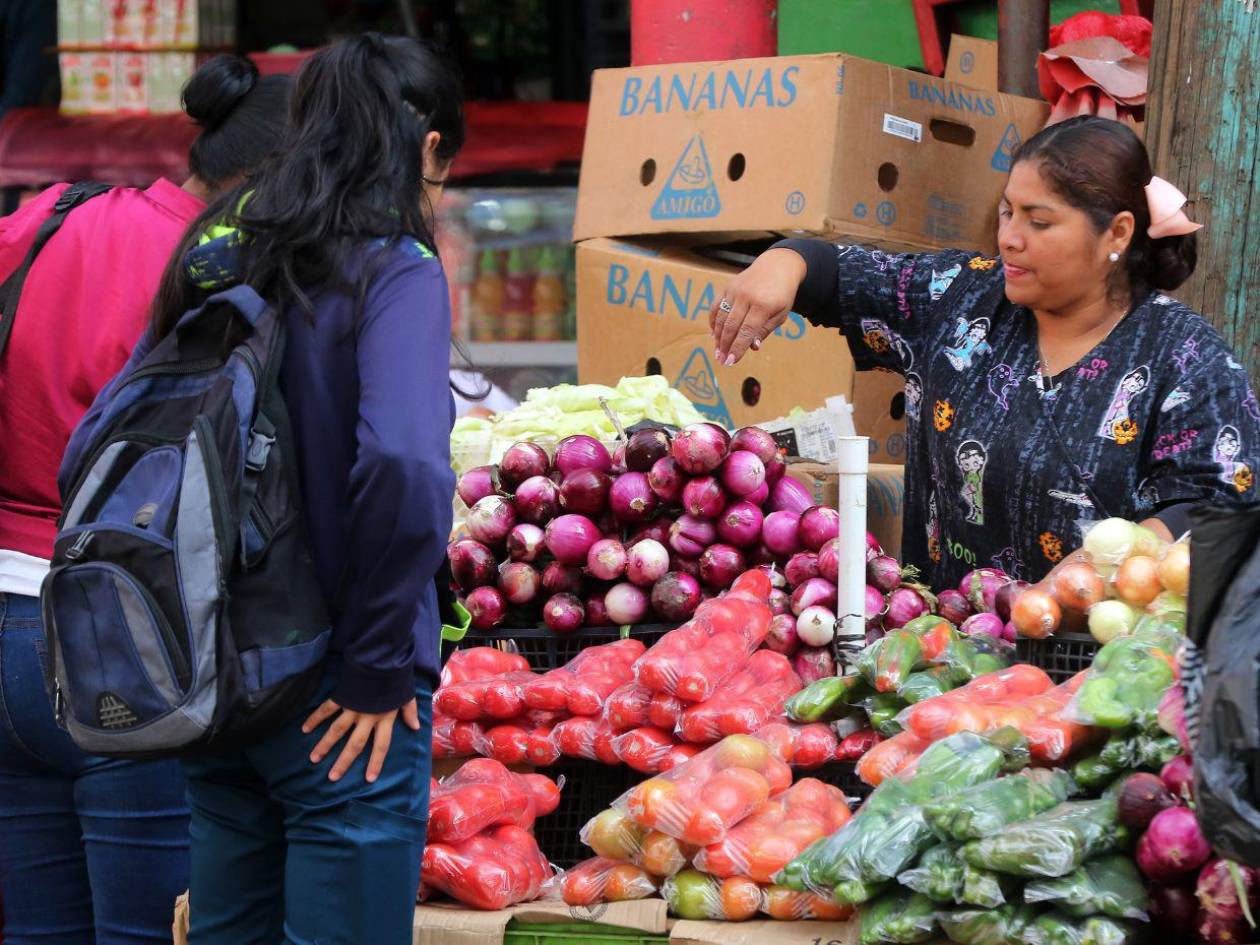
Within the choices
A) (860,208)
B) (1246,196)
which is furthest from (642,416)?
(1246,196)

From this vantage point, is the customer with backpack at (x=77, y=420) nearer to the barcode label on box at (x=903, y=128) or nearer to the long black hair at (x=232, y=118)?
the long black hair at (x=232, y=118)

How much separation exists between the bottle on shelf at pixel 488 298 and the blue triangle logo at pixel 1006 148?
102 inches

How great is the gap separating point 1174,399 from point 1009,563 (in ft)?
1.46

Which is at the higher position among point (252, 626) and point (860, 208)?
point (860, 208)

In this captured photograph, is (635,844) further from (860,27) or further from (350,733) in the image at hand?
(860,27)

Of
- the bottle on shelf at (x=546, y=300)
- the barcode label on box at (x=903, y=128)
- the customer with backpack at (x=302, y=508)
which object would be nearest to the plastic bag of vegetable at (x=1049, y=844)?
the customer with backpack at (x=302, y=508)

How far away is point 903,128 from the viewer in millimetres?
4211

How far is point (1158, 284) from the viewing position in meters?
3.19

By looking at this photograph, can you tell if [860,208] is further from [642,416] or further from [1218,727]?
[1218,727]

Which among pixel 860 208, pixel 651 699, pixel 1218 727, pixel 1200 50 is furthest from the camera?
pixel 860 208

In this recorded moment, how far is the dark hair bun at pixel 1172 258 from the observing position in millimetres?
3141

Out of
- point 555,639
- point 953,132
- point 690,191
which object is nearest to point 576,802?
point 555,639

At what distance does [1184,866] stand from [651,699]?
0.95 m

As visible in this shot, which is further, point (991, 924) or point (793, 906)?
point (793, 906)
